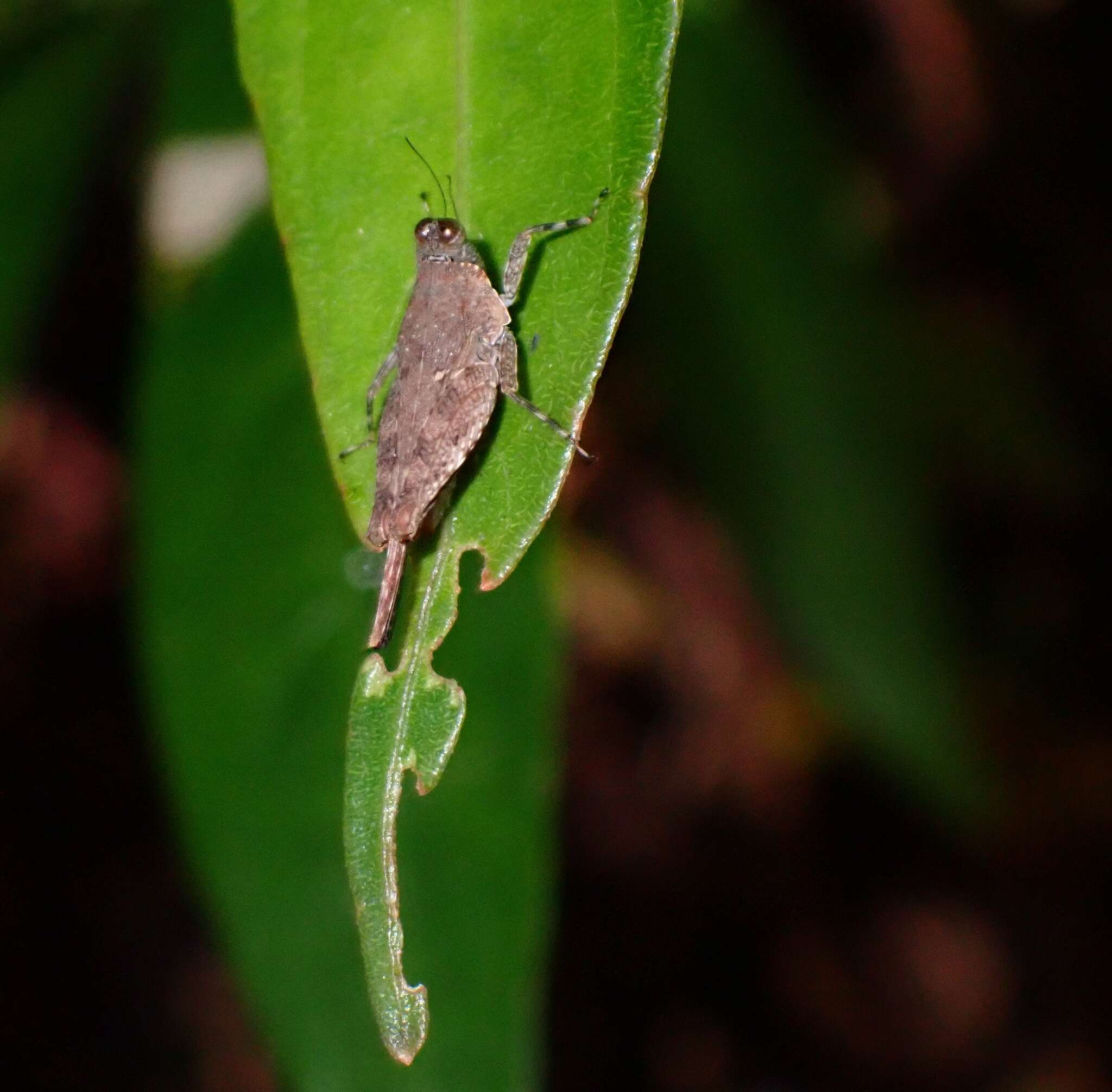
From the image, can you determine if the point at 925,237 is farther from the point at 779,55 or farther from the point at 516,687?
the point at 516,687

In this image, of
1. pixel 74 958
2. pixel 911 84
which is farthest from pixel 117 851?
pixel 911 84

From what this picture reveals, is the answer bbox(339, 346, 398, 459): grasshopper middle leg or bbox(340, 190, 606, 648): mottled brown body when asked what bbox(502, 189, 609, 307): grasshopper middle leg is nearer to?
bbox(340, 190, 606, 648): mottled brown body

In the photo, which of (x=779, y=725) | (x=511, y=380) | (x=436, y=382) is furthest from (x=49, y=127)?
(x=779, y=725)

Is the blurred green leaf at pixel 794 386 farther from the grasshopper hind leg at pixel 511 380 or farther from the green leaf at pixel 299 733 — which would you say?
the grasshopper hind leg at pixel 511 380

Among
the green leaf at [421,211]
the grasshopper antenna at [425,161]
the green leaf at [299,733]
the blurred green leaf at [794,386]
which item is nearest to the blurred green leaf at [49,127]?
the green leaf at [299,733]

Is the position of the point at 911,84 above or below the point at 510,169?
below

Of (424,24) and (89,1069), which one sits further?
(89,1069)
